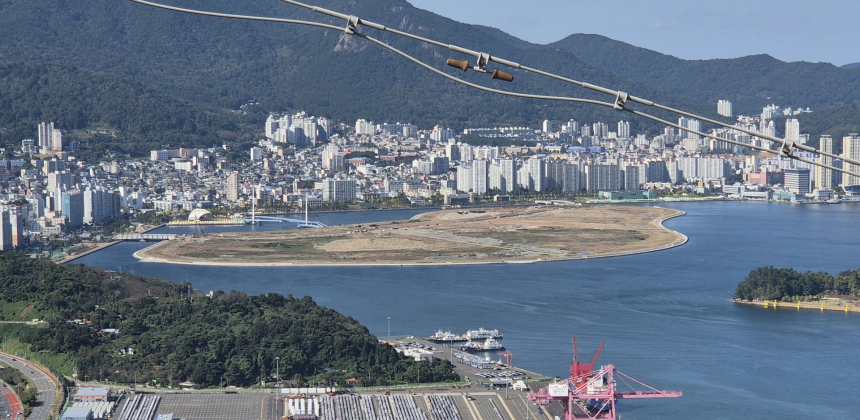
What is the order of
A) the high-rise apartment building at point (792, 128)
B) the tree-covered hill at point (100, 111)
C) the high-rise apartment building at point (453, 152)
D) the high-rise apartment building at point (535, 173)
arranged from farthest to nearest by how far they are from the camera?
the high-rise apartment building at point (792, 128) → the high-rise apartment building at point (453, 152) → the tree-covered hill at point (100, 111) → the high-rise apartment building at point (535, 173)

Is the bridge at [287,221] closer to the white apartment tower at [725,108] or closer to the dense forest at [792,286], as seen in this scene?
the dense forest at [792,286]

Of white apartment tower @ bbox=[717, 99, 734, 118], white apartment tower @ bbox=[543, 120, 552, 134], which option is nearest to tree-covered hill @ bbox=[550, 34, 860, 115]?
white apartment tower @ bbox=[717, 99, 734, 118]

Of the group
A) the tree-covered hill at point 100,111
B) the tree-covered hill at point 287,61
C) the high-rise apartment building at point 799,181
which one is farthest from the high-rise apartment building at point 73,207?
the tree-covered hill at point 287,61

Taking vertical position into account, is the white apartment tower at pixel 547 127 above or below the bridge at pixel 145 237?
above

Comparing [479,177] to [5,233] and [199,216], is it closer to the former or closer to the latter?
[199,216]

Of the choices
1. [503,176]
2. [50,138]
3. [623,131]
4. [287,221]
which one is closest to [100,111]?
[50,138]

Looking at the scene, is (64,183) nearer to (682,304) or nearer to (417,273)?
(417,273)
